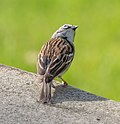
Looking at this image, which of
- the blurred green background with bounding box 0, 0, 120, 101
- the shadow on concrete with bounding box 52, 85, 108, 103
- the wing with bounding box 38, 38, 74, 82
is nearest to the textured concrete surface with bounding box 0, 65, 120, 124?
the shadow on concrete with bounding box 52, 85, 108, 103

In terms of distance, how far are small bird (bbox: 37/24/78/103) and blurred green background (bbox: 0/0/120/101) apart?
6.94 feet

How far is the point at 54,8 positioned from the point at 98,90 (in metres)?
3.55

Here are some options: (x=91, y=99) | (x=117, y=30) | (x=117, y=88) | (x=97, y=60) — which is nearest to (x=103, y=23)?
(x=117, y=30)

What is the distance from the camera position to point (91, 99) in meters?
7.52

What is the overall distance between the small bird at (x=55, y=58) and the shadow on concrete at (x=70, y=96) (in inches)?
3.8

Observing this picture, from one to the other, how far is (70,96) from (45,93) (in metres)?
0.28

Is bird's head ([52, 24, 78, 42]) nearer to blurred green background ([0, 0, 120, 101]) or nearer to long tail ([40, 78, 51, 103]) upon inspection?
long tail ([40, 78, 51, 103])

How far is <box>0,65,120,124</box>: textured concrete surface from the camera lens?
22.6 feet

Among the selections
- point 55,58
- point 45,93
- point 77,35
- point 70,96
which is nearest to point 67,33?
point 55,58

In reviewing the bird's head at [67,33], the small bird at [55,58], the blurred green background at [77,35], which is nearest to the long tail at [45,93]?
the small bird at [55,58]

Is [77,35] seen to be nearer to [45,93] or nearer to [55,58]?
[55,58]

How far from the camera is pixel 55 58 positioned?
792 cm

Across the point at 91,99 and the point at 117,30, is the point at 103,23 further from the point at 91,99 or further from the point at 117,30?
the point at 91,99

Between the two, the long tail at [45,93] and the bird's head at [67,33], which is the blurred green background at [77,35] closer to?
the bird's head at [67,33]
